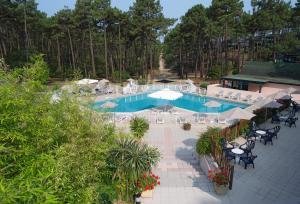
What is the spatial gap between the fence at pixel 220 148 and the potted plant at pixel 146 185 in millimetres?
2538

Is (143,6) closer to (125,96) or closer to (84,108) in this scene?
(125,96)

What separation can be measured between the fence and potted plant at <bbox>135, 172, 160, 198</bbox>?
2538mm

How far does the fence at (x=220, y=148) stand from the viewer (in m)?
7.82

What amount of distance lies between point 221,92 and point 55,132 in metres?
21.0

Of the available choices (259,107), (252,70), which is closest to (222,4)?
(252,70)

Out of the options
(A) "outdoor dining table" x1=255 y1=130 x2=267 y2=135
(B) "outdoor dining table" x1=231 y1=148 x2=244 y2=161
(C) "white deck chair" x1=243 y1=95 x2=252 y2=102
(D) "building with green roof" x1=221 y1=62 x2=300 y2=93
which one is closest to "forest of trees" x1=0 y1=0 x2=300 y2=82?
(D) "building with green roof" x1=221 y1=62 x2=300 y2=93

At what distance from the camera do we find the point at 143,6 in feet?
98.0

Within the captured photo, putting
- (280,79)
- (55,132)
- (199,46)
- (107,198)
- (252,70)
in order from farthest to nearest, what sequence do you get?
(199,46), (252,70), (280,79), (107,198), (55,132)

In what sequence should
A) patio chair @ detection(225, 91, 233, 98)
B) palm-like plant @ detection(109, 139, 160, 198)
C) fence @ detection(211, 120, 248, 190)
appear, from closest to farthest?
palm-like plant @ detection(109, 139, 160, 198)
fence @ detection(211, 120, 248, 190)
patio chair @ detection(225, 91, 233, 98)

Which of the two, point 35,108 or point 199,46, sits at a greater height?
point 199,46

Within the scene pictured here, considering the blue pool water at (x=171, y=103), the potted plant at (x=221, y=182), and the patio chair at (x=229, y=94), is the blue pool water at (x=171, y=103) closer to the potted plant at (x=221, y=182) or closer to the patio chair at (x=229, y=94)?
the patio chair at (x=229, y=94)

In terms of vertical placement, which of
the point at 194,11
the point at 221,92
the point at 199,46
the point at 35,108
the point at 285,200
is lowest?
the point at 285,200

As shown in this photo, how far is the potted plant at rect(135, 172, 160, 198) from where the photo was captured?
24.2 feet

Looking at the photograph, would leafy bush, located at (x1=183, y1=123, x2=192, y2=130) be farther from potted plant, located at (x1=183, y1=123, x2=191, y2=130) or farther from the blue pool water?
the blue pool water
